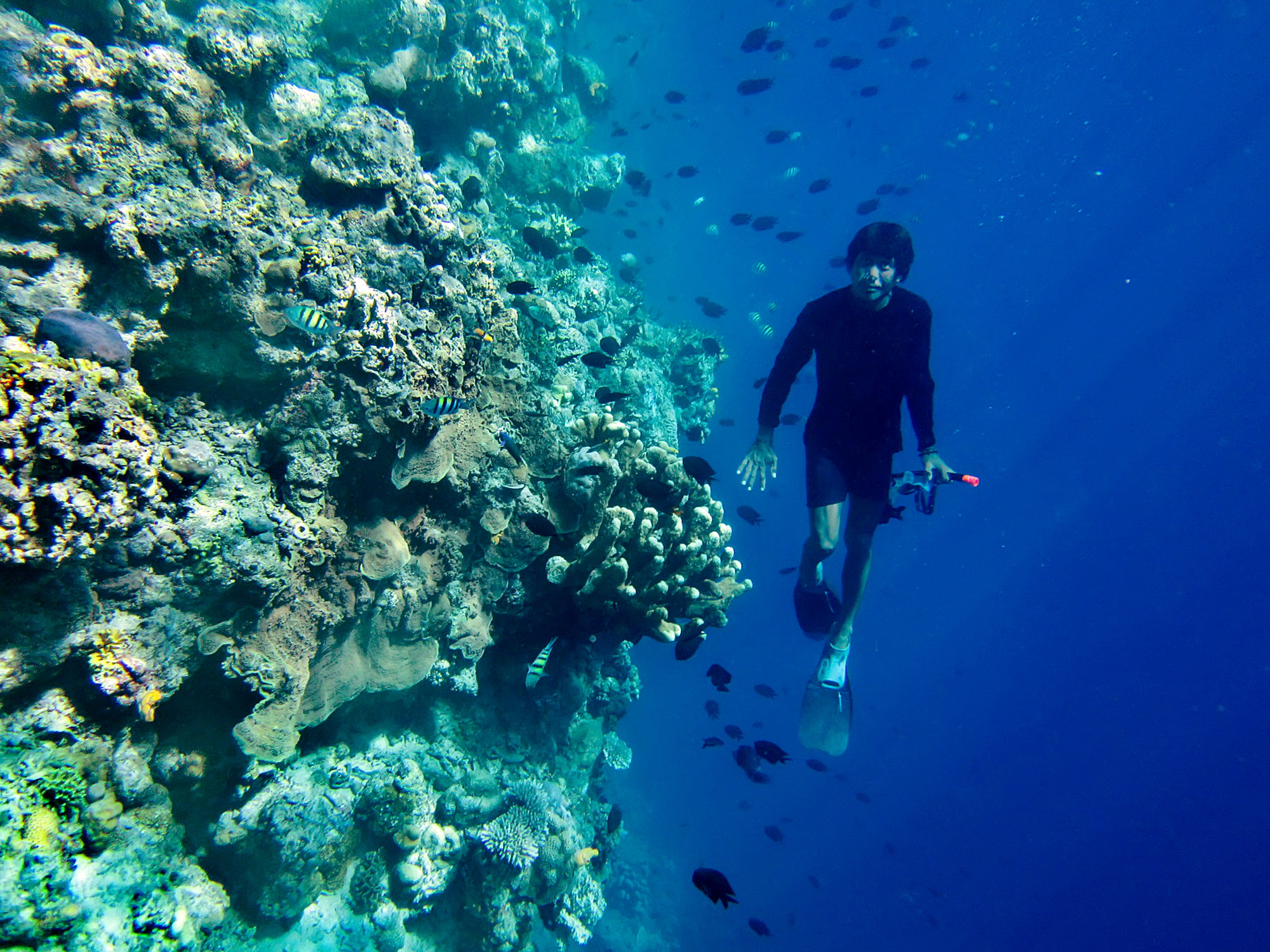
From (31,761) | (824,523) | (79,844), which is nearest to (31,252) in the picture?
(31,761)

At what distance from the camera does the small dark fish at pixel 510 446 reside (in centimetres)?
433

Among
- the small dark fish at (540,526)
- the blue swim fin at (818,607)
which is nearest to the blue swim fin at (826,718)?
the blue swim fin at (818,607)

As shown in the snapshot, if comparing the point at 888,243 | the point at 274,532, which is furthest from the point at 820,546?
the point at 274,532

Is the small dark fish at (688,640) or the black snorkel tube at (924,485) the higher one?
the black snorkel tube at (924,485)

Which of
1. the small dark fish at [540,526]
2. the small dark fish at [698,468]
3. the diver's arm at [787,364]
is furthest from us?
the diver's arm at [787,364]

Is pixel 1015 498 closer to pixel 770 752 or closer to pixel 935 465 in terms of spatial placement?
pixel 935 465

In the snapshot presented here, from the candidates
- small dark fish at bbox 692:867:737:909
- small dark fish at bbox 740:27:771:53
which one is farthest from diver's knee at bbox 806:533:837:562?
small dark fish at bbox 740:27:771:53

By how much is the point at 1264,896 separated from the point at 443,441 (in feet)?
261

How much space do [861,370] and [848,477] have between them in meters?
1.27

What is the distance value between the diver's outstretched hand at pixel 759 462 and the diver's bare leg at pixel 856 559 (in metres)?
1.29

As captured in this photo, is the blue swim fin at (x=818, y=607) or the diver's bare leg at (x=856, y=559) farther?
the blue swim fin at (x=818, y=607)

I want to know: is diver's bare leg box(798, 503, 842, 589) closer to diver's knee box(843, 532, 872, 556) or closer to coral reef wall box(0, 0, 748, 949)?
diver's knee box(843, 532, 872, 556)

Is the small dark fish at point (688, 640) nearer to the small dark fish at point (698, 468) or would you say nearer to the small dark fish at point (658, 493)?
the small dark fish at point (658, 493)

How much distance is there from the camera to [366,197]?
4.75 m
